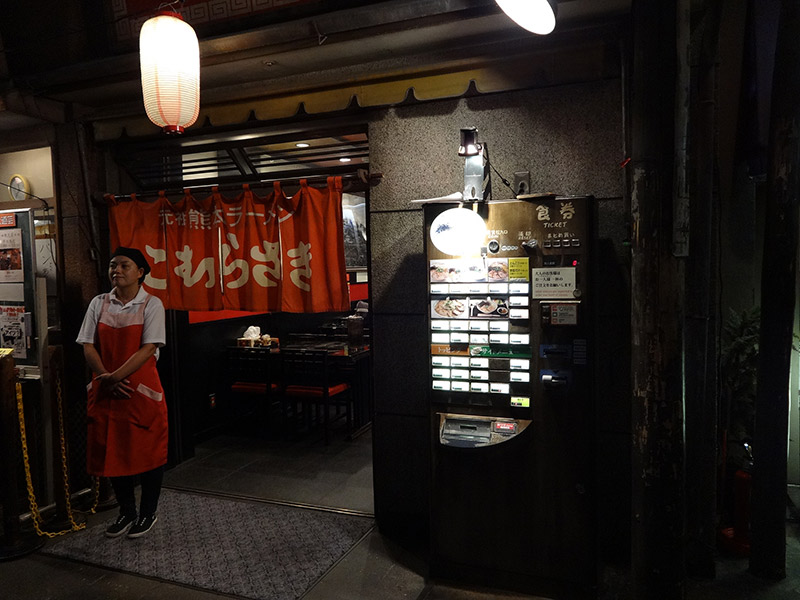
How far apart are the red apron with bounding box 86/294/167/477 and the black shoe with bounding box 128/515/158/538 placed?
0.61 meters

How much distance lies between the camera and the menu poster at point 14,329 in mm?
6531

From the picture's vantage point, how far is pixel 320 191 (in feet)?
19.7

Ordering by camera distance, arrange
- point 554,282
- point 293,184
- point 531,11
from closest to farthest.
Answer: point 531,11 < point 554,282 < point 293,184

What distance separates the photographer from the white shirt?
579 cm

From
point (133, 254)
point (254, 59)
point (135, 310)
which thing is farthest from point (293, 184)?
point (135, 310)

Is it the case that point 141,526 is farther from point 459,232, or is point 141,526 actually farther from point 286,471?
point 459,232

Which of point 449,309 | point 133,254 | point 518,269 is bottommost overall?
point 449,309

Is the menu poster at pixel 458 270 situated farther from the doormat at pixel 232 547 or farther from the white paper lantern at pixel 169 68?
the doormat at pixel 232 547

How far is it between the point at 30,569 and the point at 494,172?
5.83 meters

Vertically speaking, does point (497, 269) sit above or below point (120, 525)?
above

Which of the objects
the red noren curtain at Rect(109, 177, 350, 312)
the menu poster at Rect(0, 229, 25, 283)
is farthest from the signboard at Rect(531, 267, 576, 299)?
the menu poster at Rect(0, 229, 25, 283)

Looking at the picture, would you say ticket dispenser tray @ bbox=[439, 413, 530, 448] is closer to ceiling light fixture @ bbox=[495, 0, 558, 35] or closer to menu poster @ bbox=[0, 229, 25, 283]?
ceiling light fixture @ bbox=[495, 0, 558, 35]

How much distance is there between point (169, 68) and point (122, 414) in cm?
340

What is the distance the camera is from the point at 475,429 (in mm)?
4676
